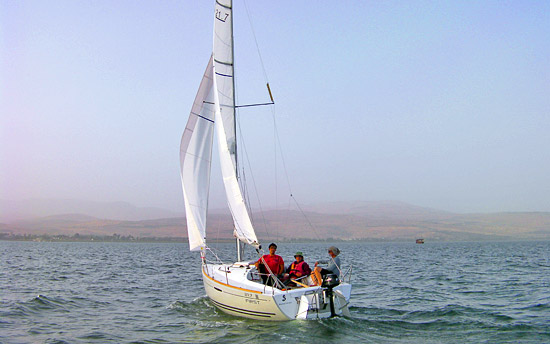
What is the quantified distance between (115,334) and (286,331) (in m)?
4.78

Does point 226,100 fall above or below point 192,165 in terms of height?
above

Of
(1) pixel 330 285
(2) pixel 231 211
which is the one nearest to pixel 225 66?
(2) pixel 231 211

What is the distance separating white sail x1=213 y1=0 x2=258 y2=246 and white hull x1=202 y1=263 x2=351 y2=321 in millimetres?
2069

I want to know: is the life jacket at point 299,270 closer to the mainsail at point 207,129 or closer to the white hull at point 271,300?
the white hull at point 271,300

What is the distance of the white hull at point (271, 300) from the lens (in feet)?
38.3

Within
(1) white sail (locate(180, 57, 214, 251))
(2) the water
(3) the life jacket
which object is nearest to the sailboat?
(1) white sail (locate(180, 57, 214, 251))

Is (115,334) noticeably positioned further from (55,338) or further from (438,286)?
(438,286)

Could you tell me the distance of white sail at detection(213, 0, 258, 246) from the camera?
15.6 m

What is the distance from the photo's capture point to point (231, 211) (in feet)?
52.5

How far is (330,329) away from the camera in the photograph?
11805 mm

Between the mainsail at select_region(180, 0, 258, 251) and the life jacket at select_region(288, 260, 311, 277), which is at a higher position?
the mainsail at select_region(180, 0, 258, 251)

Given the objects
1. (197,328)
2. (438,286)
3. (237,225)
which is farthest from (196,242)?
(438,286)

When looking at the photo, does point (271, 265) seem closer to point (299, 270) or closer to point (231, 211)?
point (299, 270)

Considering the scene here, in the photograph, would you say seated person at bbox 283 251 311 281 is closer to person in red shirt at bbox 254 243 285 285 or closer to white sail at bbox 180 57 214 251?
person in red shirt at bbox 254 243 285 285
